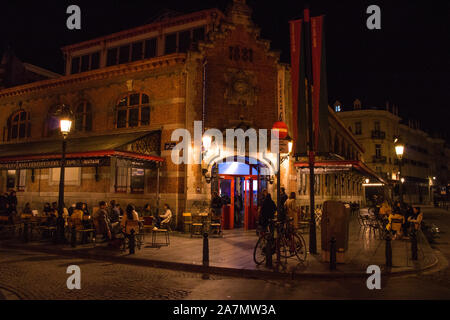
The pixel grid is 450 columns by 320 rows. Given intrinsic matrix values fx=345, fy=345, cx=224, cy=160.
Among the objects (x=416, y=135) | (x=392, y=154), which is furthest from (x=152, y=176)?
(x=416, y=135)

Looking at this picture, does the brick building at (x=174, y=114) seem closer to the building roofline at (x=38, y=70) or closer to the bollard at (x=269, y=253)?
the bollard at (x=269, y=253)

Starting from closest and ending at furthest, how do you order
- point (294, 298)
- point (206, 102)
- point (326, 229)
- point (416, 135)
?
1. point (294, 298)
2. point (326, 229)
3. point (206, 102)
4. point (416, 135)

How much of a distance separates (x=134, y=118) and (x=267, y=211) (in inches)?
390

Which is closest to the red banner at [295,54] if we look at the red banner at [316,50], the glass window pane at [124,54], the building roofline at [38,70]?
the red banner at [316,50]

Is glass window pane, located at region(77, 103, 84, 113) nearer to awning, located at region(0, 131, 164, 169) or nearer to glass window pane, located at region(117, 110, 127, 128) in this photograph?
awning, located at region(0, 131, 164, 169)

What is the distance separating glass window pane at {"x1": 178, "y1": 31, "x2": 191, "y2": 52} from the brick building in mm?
59

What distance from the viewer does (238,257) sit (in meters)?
9.44

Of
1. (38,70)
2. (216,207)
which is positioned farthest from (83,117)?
(38,70)

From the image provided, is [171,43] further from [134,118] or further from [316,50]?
[316,50]

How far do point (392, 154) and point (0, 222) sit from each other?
53.5m

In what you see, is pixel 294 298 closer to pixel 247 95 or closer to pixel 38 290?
pixel 38 290

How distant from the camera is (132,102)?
1719cm

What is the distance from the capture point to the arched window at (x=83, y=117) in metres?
18.4

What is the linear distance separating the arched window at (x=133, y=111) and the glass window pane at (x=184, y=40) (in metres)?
3.32
